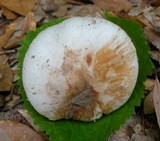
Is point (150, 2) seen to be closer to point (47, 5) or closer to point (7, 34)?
point (47, 5)

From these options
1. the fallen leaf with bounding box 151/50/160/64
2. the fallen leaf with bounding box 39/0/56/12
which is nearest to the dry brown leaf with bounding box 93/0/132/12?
the fallen leaf with bounding box 39/0/56/12

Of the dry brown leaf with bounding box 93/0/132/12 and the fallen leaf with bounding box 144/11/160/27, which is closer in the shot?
the fallen leaf with bounding box 144/11/160/27

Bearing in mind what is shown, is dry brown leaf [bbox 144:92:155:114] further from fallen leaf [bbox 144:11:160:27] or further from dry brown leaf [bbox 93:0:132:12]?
dry brown leaf [bbox 93:0:132:12]

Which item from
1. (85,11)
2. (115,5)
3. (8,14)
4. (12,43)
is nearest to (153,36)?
(115,5)

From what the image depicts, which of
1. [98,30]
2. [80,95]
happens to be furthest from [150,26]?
[80,95]

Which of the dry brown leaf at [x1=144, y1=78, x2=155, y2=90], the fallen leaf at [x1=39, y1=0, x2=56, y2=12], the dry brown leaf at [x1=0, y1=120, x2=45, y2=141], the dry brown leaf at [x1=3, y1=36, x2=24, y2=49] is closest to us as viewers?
the dry brown leaf at [x1=0, y1=120, x2=45, y2=141]

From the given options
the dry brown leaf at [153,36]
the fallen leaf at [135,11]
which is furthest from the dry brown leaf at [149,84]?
the fallen leaf at [135,11]

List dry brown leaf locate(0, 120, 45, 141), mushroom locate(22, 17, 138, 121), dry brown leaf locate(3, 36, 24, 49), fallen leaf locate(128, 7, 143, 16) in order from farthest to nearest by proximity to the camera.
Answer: fallen leaf locate(128, 7, 143, 16) < dry brown leaf locate(3, 36, 24, 49) < dry brown leaf locate(0, 120, 45, 141) < mushroom locate(22, 17, 138, 121)
